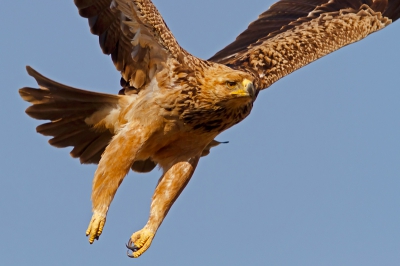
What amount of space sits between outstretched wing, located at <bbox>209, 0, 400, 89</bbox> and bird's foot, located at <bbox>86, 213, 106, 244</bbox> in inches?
99.3

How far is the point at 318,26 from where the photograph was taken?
13188 millimetres

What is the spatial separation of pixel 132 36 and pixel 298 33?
339 cm

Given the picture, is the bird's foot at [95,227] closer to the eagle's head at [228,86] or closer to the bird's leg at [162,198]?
the bird's leg at [162,198]

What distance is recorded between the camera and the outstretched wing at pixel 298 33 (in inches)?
465

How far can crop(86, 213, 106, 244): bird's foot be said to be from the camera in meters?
9.90

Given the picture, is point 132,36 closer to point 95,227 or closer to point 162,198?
point 162,198

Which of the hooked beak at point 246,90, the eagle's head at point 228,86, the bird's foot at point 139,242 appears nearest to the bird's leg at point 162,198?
the bird's foot at point 139,242

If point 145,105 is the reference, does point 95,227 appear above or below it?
below

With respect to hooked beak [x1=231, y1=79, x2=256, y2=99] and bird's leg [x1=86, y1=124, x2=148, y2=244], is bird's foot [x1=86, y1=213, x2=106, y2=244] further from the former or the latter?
hooked beak [x1=231, y1=79, x2=256, y2=99]

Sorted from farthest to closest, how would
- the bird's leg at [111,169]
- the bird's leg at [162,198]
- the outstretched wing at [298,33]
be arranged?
1. the outstretched wing at [298,33]
2. the bird's leg at [162,198]
3. the bird's leg at [111,169]

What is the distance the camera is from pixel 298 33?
42.4 feet

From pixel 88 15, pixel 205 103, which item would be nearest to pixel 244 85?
pixel 205 103

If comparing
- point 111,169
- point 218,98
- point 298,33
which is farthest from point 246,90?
point 298,33

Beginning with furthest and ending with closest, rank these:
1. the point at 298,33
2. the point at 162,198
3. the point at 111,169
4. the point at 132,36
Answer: the point at 298,33
the point at 162,198
the point at 132,36
the point at 111,169
